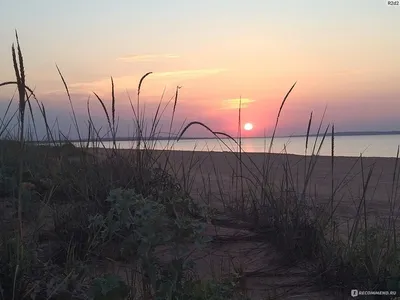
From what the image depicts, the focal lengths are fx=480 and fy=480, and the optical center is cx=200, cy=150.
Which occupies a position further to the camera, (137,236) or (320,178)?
(320,178)

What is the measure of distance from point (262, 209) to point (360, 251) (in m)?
0.77

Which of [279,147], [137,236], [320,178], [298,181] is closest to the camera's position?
[137,236]

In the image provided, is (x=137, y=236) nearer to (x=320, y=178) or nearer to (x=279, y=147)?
(x=320, y=178)

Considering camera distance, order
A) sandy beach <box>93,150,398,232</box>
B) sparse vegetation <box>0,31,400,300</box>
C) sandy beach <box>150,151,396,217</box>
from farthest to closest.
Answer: sandy beach <box>150,151,396,217</box>
sandy beach <box>93,150,398,232</box>
sparse vegetation <box>0,31,400,300</box>

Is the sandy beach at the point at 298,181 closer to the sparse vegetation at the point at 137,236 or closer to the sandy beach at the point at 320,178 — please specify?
the sandy beach at the point at 320,178

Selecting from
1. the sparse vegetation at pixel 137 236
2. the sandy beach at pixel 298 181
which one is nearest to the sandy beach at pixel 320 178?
the sandy beach at pixel 298 181

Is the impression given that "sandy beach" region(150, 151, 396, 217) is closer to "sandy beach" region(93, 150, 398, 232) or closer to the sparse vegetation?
"sandy beach" region(93, 150, 398, 232)

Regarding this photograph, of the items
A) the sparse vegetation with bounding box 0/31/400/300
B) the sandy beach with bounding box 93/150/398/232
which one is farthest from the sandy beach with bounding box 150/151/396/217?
the sparse vegetation with bounding box 0/31/400/300

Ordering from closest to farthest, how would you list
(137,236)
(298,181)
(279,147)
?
(137,236) < (298,181) < (279,147)

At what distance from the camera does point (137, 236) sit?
1.99 m

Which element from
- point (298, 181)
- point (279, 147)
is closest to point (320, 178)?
point (298, 181)

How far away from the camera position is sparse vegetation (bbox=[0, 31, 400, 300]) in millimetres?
1778

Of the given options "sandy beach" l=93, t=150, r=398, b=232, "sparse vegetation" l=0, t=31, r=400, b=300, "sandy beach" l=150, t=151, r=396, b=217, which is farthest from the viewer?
"sandy beach" l=150, t=151, r=396, b=217

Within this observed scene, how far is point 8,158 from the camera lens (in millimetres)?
3922
